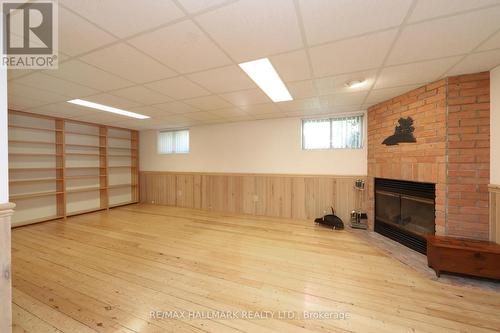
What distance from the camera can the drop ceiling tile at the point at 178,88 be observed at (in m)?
2.58

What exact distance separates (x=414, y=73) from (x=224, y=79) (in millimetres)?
2346

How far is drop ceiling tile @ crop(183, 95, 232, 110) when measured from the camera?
3.25 meters

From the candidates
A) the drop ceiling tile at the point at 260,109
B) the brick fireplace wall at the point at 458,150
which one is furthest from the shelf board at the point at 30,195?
the brick fireplace wall at the point at 458,150

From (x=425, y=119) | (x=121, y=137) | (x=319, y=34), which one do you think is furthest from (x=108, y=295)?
(x=121, y=137)

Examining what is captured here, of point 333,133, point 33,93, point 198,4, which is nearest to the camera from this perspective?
point 198,4

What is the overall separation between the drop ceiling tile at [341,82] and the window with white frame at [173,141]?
14.1ft

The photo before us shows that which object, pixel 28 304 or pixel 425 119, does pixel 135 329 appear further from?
pixel 425 119

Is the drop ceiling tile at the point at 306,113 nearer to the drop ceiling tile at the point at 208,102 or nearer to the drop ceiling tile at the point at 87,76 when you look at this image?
the drop ceiling tile at the point at 208,102

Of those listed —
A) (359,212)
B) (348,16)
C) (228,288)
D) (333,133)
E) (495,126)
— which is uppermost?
(348,16)

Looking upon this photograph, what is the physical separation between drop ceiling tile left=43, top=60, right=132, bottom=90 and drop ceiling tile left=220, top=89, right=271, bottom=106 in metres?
1.46

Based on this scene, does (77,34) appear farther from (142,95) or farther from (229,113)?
(229,113)

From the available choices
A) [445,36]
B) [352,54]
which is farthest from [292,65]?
[445,36]

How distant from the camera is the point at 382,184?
3.63m

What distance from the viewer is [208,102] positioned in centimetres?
347
